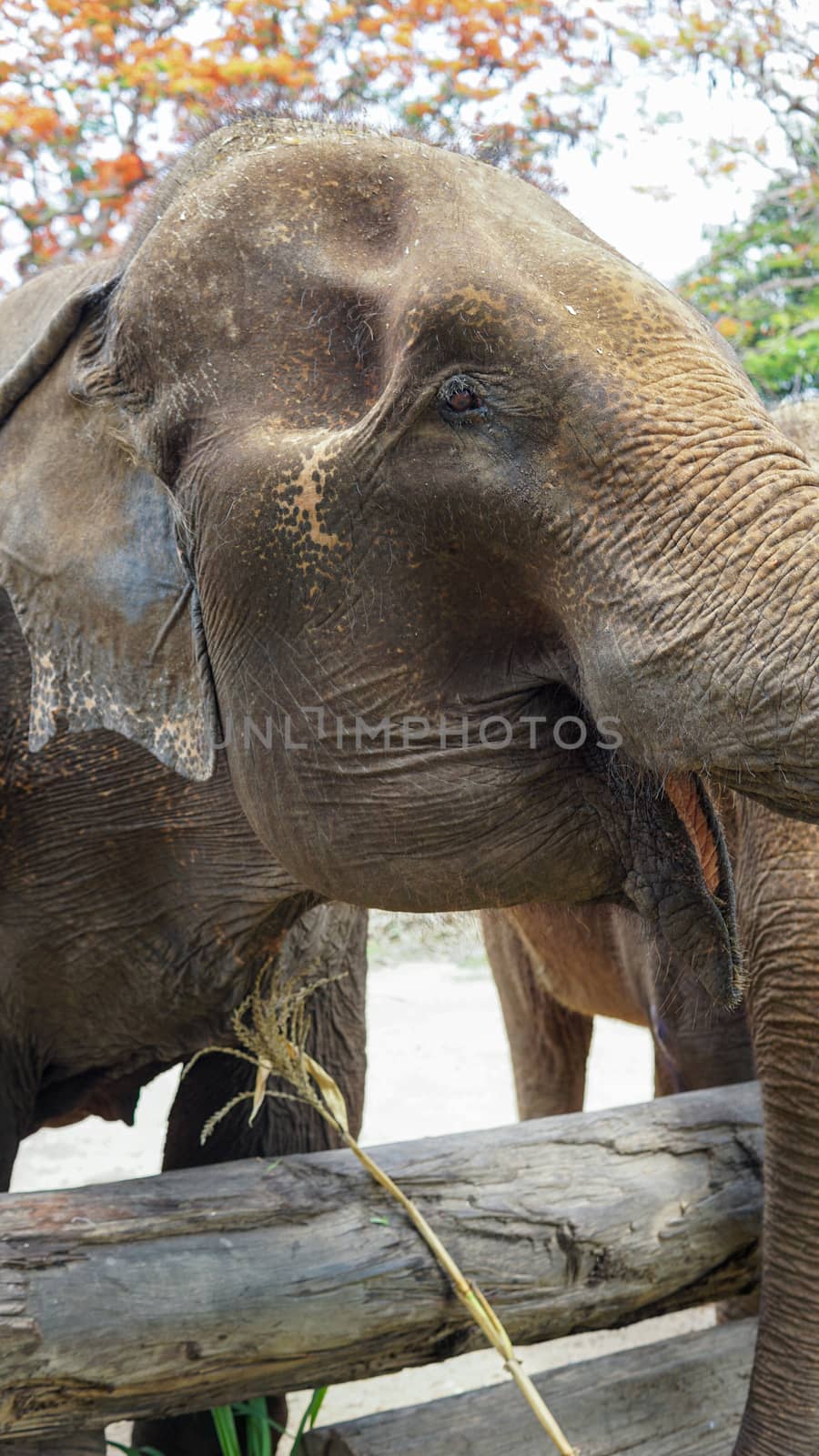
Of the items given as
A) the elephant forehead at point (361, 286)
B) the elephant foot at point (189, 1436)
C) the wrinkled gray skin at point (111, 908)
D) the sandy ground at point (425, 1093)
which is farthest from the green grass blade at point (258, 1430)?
the elephant forehead at point (361, 286)

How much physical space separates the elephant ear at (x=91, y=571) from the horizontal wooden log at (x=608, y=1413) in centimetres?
129

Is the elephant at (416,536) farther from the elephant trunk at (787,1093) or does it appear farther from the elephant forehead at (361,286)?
the elephant trunk at (787,1093)

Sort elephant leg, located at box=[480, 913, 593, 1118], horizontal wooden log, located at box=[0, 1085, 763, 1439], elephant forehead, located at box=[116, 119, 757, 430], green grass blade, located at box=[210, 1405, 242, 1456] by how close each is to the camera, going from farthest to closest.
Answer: elephant leg, located at box=[480, 913, 593, 1118] → green grass blade, located at box=[210, 1405, 242, 1456] → horizontal wooden log, located at box=[0, 1085, 763, 1439] → elephant forehead, located at box=[116, 119, 757, 430]

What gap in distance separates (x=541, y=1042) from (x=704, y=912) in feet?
9.38

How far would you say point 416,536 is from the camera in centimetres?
127

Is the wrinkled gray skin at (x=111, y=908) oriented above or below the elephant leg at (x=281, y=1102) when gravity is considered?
above

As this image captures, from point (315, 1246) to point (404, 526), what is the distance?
117 centimetres

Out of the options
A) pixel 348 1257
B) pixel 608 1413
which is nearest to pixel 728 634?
pixel 348 1257

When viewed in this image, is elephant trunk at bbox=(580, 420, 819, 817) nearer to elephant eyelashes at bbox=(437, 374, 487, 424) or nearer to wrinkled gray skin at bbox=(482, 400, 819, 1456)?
elephant eyelashes at bbox=(437, 374, 487, 424)

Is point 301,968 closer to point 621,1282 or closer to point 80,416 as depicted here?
point 621,1282

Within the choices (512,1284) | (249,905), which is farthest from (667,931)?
(512,1284)

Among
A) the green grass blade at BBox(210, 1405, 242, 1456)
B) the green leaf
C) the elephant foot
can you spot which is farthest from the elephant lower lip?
the elephant foot

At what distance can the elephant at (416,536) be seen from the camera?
114 cm

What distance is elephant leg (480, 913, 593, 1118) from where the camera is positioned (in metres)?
4.03
